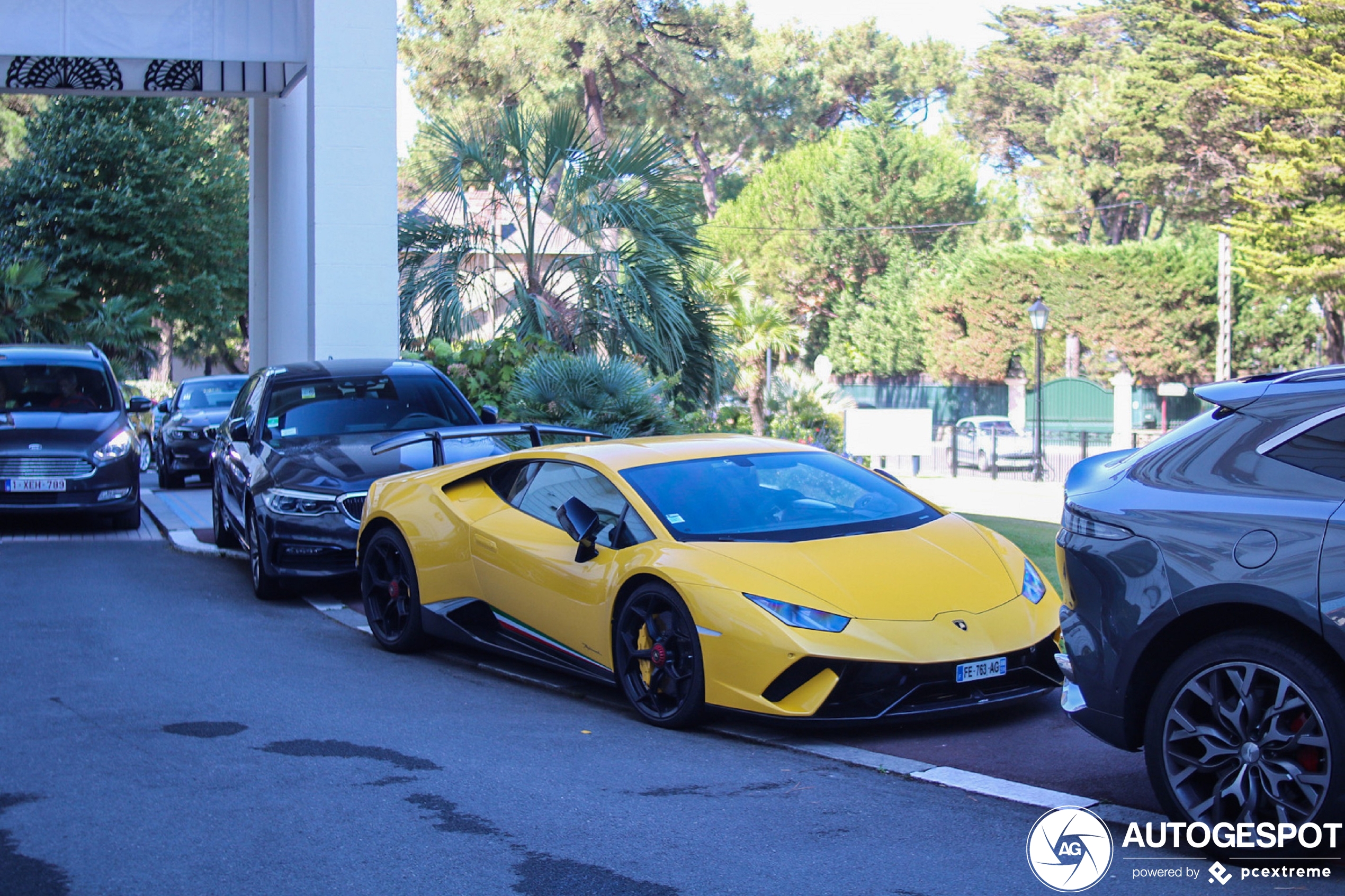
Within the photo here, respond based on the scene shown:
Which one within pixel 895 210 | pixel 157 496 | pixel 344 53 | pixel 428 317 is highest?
pixel 895 210

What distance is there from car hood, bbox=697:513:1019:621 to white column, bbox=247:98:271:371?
1629 centimetres

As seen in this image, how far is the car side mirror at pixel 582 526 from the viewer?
6.70 meters

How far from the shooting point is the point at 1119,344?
50781mm

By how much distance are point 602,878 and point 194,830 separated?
1501 millimetres

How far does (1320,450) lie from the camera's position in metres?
4.32

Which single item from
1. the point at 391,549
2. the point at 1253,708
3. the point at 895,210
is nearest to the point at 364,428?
the point at 391,549

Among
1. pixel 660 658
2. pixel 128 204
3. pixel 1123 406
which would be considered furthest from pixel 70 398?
pixel 1123 406

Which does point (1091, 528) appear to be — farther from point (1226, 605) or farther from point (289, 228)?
point (289, 228)

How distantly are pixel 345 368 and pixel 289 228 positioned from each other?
26.8 ft

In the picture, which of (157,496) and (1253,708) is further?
(157,496)

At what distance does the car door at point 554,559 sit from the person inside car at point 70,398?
327 inches

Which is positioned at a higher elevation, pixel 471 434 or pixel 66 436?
pixel 471 434

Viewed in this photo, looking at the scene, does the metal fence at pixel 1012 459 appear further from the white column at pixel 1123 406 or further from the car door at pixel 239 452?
the car door at pixel 239 452

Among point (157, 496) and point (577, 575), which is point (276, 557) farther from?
point (157, 496)
